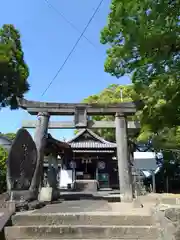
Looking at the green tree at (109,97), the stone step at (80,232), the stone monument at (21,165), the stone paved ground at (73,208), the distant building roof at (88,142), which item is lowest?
the stone step at (80,232)

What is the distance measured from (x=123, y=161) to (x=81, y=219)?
16.6 feet

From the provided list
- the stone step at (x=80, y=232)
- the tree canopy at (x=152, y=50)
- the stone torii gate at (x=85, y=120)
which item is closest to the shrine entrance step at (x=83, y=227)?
the stone step at (x=80, y=232)

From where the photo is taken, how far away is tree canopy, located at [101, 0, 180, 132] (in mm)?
6227

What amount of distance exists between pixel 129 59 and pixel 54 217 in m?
5.46

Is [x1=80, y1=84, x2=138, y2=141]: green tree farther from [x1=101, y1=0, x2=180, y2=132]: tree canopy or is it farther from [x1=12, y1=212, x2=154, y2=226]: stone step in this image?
[x1=12, y1=212, x2=154, y2=226]: stone step

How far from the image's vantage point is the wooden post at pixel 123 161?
9.91 metres

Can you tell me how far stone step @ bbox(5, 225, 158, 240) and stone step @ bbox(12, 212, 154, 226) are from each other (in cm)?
25

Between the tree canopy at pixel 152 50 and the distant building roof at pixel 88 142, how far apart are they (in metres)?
12.6

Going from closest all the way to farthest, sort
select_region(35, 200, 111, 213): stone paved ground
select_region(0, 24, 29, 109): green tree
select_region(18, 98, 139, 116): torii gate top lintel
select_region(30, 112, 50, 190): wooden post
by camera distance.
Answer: select_region(35, 200, 111, 213): stone paved ground, select_region(30, 112, 50, 190): wooden post, select_region(18, 98, 139, 116): torii gate top lintel, select_region(0, 24, 29, 109): green tree

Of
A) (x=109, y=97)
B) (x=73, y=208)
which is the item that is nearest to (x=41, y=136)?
(x=73, y=208)

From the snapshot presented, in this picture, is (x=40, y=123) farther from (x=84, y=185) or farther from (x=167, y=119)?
(x=84, y=185)

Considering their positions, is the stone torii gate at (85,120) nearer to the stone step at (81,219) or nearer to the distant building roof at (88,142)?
the stone step at (81,219)

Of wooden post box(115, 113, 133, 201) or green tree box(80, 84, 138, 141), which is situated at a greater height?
green tree box(80, 84, 138, 141)

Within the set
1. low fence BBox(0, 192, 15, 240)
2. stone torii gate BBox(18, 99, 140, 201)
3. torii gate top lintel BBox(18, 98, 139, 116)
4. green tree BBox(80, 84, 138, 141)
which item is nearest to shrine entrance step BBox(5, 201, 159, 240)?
low fence BBox(0, 192, 15, 240)
